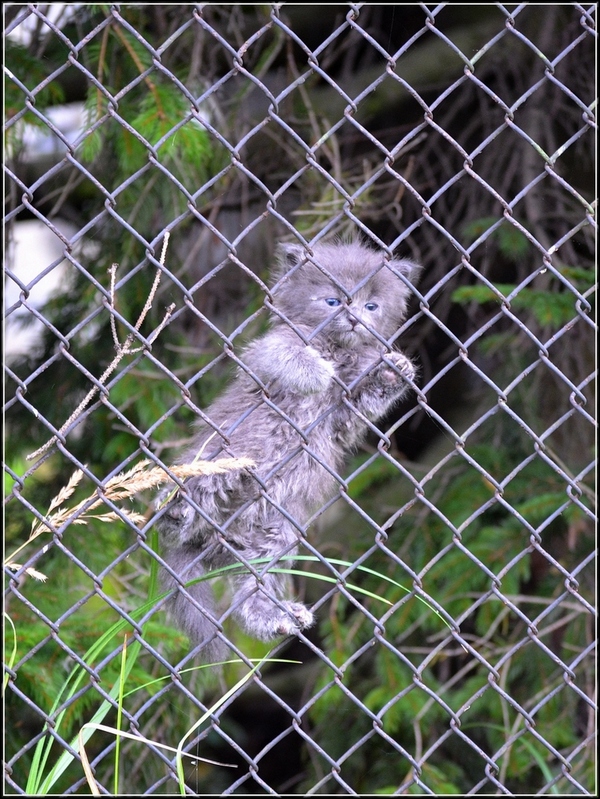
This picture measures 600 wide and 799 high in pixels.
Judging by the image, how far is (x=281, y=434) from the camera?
10.6ft

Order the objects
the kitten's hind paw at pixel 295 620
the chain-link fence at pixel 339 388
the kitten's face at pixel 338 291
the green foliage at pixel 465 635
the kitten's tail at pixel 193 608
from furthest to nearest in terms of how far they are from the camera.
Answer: the green foliage at pixel 465 635 → the chain-link fence at pixel 339 388 → the kitten's face at pixel 338 291 → the kitten's tail at pixel 193 608 → the kitten's hind paw at pixel 295 620

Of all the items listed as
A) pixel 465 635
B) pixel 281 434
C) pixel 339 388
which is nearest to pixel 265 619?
pixel 281 434

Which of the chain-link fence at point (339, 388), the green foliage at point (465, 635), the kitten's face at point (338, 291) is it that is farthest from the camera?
the green foliage at point (465, 635)

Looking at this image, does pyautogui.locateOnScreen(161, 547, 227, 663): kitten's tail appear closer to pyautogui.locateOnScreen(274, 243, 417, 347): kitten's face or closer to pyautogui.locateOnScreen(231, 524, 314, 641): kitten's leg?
pyautogui.locateOnScreen(231, 524, 314, 641): kitten's leg

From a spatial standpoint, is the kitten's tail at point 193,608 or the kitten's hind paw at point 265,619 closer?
the kitten's hind paw at point 265,619

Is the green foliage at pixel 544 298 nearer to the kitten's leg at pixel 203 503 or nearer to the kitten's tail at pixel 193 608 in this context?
the kitten's leg at pixel 203 503

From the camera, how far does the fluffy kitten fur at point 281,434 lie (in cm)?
303

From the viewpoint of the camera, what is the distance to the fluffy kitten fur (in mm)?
3033

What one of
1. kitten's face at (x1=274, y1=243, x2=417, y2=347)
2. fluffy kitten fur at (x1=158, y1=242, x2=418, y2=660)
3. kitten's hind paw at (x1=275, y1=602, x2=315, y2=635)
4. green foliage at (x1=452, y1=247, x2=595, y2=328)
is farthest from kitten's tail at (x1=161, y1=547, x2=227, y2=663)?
green foliage at (x1=452, y1=247, x2=595, y2=328)

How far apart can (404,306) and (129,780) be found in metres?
2.18

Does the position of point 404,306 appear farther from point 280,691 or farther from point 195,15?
point 280,691

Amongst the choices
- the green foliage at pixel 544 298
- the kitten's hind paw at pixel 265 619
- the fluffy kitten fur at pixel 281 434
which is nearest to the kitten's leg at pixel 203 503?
the fluffy kitten fur at pixel 281 434

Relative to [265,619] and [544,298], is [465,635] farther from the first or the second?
[265,619]

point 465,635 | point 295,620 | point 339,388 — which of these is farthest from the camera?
point 465,635
